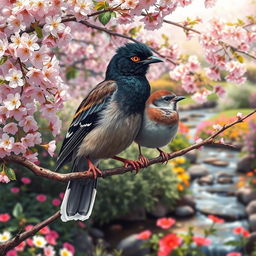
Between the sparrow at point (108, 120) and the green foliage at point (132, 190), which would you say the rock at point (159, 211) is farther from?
the sparrow at point (108, 120)

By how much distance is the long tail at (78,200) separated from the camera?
2268 millimetres

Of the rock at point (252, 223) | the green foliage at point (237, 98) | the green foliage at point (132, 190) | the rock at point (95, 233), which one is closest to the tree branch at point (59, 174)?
the green foliage at point (132, 190)

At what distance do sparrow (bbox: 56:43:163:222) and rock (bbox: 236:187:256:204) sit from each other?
873cm

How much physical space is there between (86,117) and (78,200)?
407 mm

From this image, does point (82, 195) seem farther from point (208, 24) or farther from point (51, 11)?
point (208, 24)

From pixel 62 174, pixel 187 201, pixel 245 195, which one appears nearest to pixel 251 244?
pixel 187 201

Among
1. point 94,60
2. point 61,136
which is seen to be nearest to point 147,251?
point 61,136

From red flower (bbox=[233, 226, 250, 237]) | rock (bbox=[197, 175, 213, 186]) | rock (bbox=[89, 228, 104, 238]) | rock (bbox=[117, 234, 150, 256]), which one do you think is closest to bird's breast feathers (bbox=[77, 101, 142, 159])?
red flower (bbox=[233, 226, 250, 237])

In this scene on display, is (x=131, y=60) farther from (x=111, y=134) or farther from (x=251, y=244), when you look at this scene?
(x=251, y=244)

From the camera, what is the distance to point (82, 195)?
7.71 feet

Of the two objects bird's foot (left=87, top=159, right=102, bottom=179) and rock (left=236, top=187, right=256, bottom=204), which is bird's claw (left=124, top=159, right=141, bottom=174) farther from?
rock (left=236, top=187, right=256, bottom=204)

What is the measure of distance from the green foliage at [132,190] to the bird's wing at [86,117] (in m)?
5.48

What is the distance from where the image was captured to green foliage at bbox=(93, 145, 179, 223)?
8.23 m

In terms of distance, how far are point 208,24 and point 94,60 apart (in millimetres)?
2622
